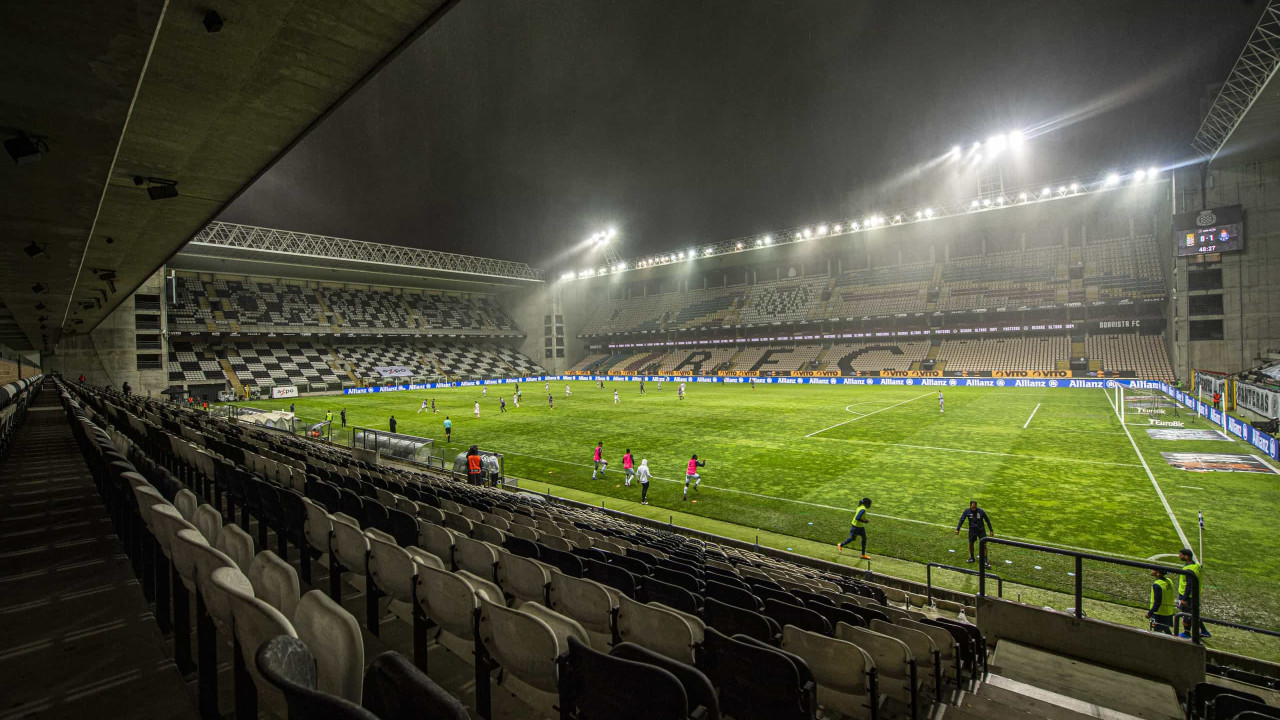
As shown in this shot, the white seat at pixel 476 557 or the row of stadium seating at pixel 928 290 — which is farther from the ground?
the row of stadium seating at pixel 928 290

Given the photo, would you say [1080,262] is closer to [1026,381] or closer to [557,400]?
[1026,381]

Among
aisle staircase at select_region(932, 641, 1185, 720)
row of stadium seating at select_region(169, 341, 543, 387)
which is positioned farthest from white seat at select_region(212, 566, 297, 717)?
row of stadium seating at select_region(169, 341, 543, 387)

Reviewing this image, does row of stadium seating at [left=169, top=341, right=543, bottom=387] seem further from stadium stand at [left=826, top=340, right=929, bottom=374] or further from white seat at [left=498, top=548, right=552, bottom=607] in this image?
white seat at [left=498, top=548, right=552, bottom=607]

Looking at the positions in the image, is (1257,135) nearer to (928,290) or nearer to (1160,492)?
(928,290)

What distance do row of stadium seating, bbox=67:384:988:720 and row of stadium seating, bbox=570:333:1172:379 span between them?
54617 millimetres

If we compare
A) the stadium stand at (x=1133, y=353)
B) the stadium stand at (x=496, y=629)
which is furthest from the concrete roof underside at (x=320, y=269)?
the stadium stand at (x=1133, y=353)

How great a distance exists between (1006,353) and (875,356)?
1196 centimetres

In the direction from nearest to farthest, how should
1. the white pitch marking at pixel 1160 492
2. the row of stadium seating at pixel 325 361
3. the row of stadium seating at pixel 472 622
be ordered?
the row of stadium seating at pixel 472 622, the white pitch marking at pixel 1160 492, the row of stadium seating at pixel 325 361

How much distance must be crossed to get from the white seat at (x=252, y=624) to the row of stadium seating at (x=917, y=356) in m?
58.5

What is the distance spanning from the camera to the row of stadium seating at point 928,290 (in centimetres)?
5156

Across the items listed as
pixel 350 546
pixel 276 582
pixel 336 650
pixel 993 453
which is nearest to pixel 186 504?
pixel 350 546

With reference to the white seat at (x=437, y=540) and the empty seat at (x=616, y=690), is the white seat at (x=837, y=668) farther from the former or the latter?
the white seat at (x=437, y=540)

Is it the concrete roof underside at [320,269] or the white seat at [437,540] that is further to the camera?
the concrete roof underside at [320,269]

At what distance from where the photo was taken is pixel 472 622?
2.88 meters
